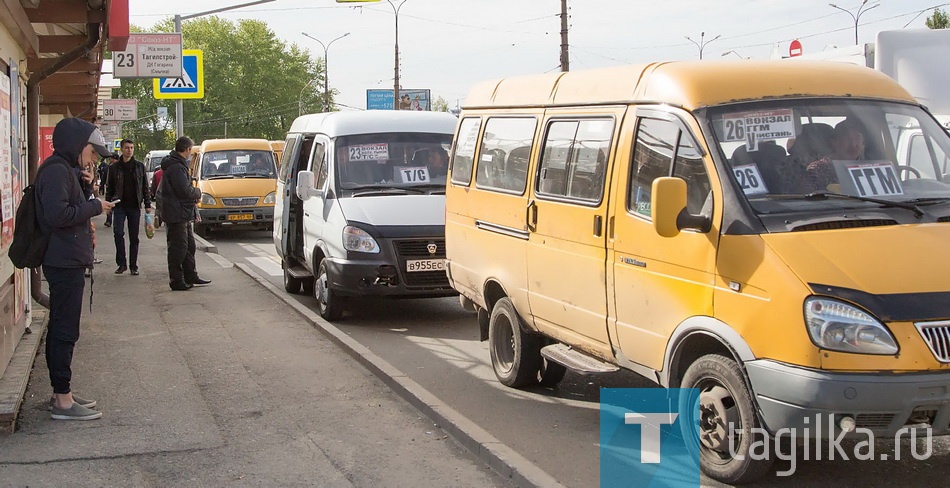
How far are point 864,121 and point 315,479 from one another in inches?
144

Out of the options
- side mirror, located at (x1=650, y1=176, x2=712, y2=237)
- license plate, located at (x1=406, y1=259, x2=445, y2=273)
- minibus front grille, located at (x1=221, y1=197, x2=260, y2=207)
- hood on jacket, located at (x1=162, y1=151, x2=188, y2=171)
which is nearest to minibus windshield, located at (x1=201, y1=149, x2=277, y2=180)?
minibus front grille, located at (x1=221, y1=197, x2=260, y2=207)

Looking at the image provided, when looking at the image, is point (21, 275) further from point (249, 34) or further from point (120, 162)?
point (249, 34)

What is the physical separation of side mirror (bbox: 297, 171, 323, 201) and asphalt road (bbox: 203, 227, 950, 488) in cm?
144

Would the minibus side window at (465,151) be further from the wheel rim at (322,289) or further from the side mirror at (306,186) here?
the side mirror at (306,186)

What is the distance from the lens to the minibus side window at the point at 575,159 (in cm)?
649

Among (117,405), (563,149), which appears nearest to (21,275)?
(117,405)

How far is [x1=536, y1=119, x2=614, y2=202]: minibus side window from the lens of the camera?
6.49 m

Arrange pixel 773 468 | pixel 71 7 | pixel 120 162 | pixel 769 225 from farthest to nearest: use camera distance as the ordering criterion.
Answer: pixel 120 162 → pixel 71 7 → pixel 773 468 → pixel 769 225

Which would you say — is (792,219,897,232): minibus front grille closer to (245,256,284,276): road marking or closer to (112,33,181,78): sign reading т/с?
(245,256,284,276): road marking

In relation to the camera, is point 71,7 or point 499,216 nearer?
point 499,216

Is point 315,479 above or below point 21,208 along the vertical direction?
below

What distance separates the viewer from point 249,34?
Result: 9944 centimetres

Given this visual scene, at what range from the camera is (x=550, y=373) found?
25.7 feet

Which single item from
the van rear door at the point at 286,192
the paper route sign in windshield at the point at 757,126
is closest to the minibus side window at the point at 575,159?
the paper route sign in windshield at the point at 757,126
